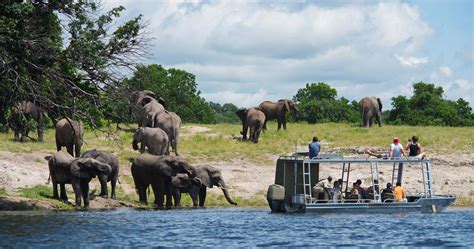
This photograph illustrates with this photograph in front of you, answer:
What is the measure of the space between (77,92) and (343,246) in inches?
455

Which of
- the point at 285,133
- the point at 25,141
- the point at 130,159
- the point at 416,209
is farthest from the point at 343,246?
the point at 285,133

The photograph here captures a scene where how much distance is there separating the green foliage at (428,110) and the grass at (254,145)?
21342 millimetres

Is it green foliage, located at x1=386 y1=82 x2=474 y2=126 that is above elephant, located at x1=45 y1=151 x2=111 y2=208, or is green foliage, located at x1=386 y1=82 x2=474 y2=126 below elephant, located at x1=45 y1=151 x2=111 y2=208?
above

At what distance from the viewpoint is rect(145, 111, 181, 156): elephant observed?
49281 millimetres

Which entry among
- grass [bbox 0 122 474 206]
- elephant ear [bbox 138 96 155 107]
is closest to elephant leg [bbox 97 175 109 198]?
grass [bbox 0 122 474 206]

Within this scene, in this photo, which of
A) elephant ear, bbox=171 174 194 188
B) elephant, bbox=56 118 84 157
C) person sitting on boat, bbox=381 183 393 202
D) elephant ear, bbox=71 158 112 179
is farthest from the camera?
elephant, bbox=56 118 84 157

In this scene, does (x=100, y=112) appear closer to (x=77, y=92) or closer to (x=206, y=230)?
(x=77, y=92)

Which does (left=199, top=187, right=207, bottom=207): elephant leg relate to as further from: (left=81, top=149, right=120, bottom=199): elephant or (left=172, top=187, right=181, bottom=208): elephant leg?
(left=81, top=149, right=120, bottom=199): elephant

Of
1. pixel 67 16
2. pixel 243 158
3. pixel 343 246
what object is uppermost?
pixel 67 16

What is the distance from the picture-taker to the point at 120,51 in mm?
37312

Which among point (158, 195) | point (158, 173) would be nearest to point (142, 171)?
point (158, 173)

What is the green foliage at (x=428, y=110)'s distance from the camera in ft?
282

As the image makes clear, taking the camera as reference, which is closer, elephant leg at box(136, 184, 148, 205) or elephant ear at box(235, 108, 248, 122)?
Result: elephant leg at box(136, 184, 148, 205)

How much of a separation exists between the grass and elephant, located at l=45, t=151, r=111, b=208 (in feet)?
3.66
